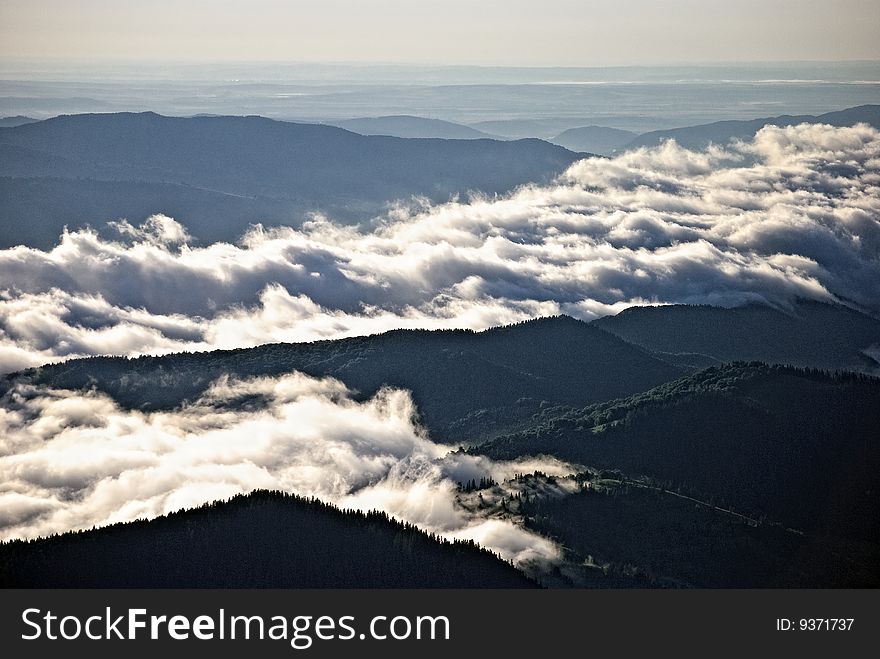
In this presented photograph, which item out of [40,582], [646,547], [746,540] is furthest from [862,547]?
[40,582]

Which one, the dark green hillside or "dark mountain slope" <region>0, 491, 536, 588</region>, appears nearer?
"dark mountain slope" <region>0, 491, 536, 588</region>

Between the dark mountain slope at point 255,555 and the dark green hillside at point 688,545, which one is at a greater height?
the dark mountain slope at point 255,555

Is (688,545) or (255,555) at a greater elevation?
(255,555)

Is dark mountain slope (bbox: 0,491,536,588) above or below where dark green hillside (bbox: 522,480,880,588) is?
above

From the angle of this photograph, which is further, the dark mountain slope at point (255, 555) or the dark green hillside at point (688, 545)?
the dark green hillside at point (688, 545)

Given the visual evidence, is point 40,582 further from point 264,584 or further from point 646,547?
point 646,547
